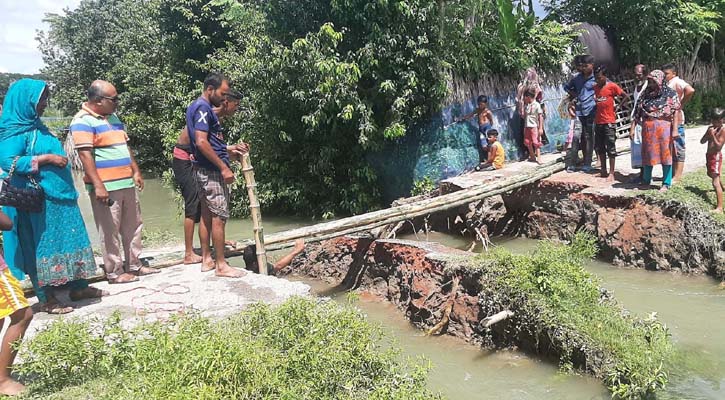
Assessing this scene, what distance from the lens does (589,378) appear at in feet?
14.2

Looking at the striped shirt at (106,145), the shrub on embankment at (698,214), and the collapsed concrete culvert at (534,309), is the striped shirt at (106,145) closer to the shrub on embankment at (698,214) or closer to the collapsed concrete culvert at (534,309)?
the collapsed concrete culvert at (534,309)

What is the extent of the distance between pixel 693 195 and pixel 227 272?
5.60m

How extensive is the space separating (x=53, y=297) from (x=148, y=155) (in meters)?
16.2

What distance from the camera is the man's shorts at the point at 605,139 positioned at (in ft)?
25.8

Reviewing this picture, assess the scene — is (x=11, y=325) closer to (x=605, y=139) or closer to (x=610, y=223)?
(x=610, y=223)

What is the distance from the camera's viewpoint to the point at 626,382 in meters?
4.03

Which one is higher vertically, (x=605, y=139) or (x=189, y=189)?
(x=189, y=189)

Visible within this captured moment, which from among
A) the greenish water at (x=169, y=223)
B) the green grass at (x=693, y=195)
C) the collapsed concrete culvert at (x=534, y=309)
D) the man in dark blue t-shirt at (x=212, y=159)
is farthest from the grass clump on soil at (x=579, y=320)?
the greenish water at (x=169, y=223)

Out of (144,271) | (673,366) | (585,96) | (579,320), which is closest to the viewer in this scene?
(673,366)

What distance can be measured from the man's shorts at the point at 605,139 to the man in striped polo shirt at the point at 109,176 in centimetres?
634

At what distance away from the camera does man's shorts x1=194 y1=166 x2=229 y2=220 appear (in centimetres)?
498

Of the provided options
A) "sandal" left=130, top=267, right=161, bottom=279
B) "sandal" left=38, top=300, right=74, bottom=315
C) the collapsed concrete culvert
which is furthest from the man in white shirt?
"sandal" left=38, top=300, right=74, bottom=315

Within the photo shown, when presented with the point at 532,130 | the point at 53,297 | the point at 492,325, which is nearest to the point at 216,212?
the point at 53,297

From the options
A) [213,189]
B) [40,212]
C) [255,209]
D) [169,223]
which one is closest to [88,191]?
[40,212]
